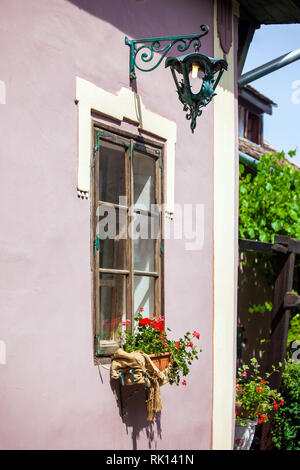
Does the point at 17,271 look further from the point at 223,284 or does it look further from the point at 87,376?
the point at 223,284

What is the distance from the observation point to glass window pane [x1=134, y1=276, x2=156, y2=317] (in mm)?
5141

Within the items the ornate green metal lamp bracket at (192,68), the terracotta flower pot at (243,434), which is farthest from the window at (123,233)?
the terracotta flower pot at (243,434)

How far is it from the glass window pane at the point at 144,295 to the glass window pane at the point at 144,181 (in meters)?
0.59

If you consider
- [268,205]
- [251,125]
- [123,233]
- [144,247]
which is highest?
[251,125]

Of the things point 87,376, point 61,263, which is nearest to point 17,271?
point 61,263

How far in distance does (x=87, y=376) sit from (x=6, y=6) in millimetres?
2440

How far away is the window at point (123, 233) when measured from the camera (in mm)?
4648

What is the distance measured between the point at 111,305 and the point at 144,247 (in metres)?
0.65

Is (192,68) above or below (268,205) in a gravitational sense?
above

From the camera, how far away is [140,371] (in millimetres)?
4480

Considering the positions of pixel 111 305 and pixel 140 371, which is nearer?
pixel 140 371

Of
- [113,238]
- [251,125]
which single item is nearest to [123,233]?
[113,238]

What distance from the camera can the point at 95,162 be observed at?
15.1ft

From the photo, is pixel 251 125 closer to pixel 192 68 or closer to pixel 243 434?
pixel 243 434
